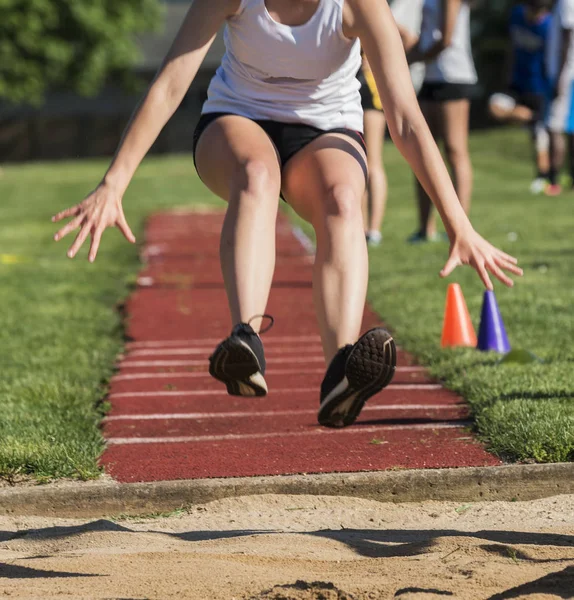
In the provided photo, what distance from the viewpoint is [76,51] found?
44.0 metres

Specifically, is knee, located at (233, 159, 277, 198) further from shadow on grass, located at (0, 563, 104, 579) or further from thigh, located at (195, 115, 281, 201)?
shadow on grass, located at (0, 563, 104, 579)

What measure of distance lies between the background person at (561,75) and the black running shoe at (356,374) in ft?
41.2

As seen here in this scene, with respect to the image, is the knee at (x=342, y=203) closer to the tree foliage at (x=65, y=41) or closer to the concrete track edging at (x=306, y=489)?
the concrete track edging at (x=306, y=489)

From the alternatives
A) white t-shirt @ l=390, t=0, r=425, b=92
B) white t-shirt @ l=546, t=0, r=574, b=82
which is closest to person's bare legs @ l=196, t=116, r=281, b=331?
white t-shirt @ l=390, t=0, r=425, b=92

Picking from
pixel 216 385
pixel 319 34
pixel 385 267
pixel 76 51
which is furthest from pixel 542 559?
pixel 76 51

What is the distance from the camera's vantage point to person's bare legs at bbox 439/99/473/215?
11.0 metres

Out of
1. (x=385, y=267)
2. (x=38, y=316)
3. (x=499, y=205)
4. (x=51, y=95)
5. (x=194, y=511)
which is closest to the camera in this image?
(x=194, y=511)

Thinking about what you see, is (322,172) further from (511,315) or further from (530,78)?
(530,78)

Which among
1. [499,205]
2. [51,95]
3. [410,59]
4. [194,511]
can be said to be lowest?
[194,511]

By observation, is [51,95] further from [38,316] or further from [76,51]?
[38,316]

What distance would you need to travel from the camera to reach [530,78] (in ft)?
59.2

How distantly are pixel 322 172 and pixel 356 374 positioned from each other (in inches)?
34.6

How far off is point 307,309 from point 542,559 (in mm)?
5148

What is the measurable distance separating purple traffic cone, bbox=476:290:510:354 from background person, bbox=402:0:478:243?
423cm
